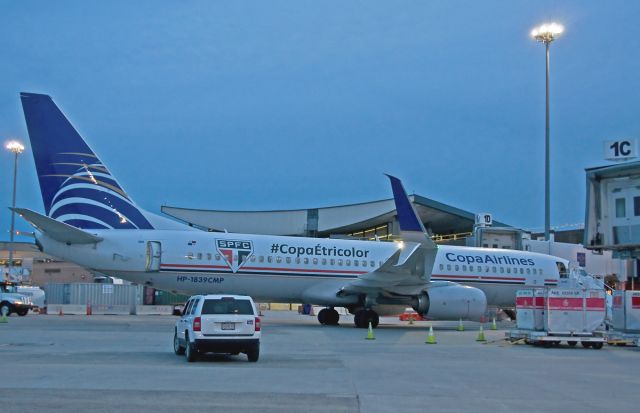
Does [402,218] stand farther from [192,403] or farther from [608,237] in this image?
[192,403]

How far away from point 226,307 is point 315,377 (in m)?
2.92

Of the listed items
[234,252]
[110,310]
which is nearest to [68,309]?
[110,310]

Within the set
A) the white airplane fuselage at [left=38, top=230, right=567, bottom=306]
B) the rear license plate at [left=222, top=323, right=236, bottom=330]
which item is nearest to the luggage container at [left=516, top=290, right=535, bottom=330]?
the white airplane fuselage at [left=38, top=230, right=567, bottom=306]

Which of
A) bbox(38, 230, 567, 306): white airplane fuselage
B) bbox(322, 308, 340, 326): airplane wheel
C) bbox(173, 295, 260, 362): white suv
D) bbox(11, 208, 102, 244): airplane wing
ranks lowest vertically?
bbox(322, 308, 340, 326): airplane wheel

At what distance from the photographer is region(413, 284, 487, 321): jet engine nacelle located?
84.8 feet

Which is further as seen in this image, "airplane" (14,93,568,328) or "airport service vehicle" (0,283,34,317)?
"airport service vehicle" (0,283,34,317)

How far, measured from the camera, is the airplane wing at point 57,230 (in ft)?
73.4

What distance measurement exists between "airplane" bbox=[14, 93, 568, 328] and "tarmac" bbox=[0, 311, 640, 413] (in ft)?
17.9

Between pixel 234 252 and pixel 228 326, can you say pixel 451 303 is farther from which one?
pixel 228 326

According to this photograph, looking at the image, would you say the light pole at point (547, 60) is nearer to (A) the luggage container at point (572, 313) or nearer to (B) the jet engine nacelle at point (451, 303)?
(B) the jet engine nacelle at point (451, 303)

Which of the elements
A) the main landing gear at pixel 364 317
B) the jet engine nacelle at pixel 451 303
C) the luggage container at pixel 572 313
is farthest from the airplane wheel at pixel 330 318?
the luggage container at pixel 572 313

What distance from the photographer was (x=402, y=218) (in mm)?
23609

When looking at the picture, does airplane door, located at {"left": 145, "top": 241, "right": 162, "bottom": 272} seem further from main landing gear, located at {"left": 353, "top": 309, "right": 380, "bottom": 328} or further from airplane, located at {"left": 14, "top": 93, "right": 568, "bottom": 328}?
main landing gear, located at {"left": 353, "top": 309, "right": 380, "bottom": 328}

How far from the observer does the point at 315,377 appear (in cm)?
1199
